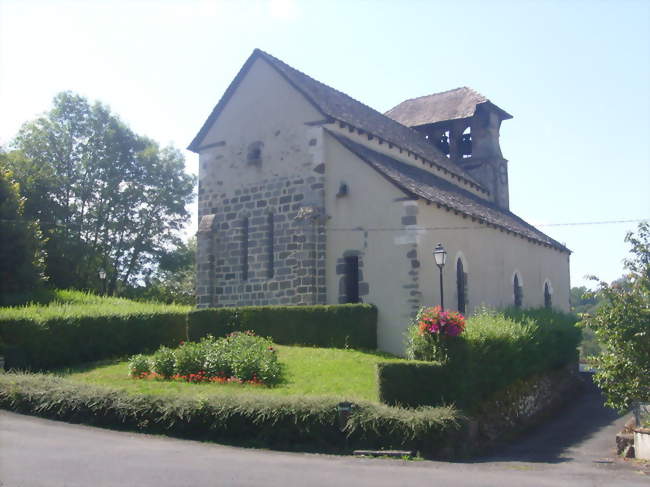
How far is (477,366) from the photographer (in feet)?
48.7

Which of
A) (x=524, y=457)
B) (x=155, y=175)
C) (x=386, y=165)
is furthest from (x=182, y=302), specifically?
(x=524, y=457)

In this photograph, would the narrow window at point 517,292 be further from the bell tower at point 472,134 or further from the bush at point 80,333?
the bush at point 80,333

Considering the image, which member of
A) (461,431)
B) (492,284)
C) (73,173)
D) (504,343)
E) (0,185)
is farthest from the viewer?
(73,173)

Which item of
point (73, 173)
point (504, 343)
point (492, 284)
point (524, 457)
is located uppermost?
point (73, 173)

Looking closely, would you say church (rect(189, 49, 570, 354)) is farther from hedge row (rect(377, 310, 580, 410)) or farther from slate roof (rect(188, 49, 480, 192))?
hedge row (rect(377, 310, 580, 410))

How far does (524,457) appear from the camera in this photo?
45.6 ft

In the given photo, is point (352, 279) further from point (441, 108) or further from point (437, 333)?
point (441, 108)

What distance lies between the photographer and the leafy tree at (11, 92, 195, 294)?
41281 millimetres

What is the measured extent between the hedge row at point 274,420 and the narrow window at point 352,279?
850 cm

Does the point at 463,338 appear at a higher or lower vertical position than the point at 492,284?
lower

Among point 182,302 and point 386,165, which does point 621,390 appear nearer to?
point 386,165

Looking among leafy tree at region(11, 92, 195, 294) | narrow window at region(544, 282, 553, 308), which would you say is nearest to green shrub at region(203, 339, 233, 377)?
narrow window at region(544, 282, 553, 308)

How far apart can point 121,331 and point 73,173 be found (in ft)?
85.5

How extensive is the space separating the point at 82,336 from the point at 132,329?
209 centimetres
